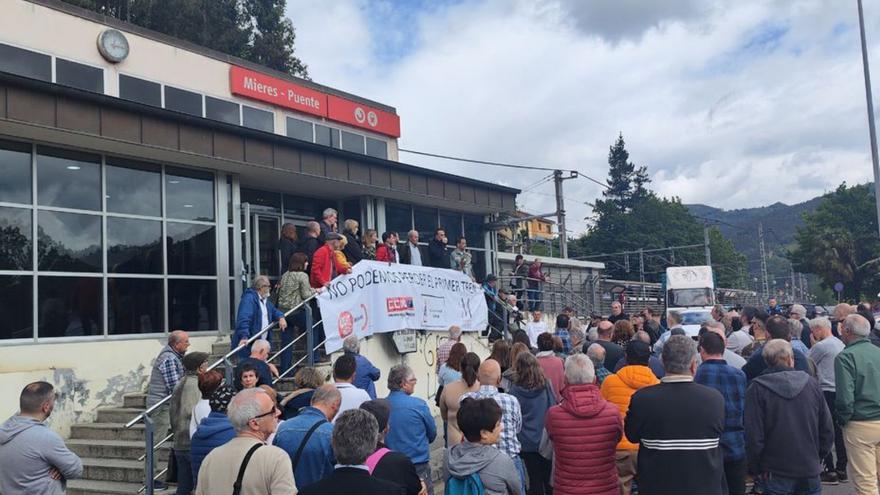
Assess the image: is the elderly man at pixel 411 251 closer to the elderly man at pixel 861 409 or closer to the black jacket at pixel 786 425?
the elderly man at pixel 861 409

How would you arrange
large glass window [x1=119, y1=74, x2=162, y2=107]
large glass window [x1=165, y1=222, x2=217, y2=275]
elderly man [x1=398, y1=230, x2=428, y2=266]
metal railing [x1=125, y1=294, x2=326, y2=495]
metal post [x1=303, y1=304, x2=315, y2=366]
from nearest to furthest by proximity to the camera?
1. metal railing [x1=125, y1=294, x2=326, y2=495]
2. metal post [x1=303, y1=304, x2=315, y2=366]
3. large glass window [x1=165, y1=222, x2=217, y2=275]
4. elderly man [x1=398, y1=230, x2=428, y2=266]
5. large glass window [x1=119, y1=74, x2=162, y2=107]

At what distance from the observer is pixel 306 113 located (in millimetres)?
19297

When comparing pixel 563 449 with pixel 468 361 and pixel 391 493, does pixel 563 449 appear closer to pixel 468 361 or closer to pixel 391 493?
pixel 468 361

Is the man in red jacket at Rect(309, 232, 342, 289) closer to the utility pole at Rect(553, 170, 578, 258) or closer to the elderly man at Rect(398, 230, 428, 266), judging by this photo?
the elderly man at Rect(398, 230, 428, 266)

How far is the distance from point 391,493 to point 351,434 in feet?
1.16

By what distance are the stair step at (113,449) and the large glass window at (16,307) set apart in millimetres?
1757

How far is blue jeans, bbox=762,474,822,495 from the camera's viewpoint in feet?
17.7

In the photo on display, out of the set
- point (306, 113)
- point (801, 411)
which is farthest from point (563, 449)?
point (306, 113)

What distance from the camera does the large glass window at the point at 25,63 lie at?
13.5 meters

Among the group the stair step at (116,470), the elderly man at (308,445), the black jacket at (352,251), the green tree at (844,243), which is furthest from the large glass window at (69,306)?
the green tree at (844,243)

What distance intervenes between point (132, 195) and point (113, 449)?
4.29 metres

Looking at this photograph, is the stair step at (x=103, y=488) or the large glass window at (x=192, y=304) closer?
the stair step at (x=103, y=488)

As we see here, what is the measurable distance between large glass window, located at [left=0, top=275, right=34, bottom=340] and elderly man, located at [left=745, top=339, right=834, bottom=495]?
367 inches

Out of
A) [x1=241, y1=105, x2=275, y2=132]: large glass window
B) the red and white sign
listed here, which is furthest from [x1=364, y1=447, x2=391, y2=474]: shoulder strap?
the red and white sign
